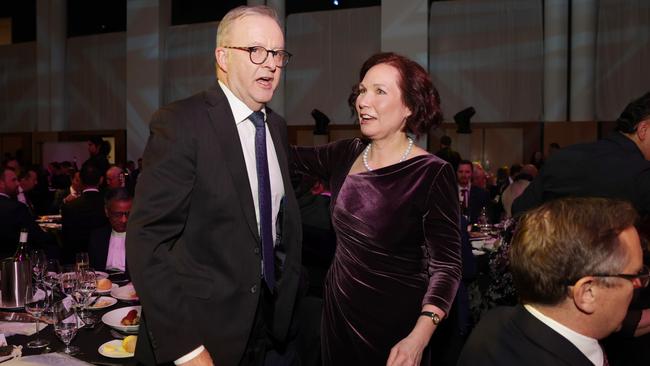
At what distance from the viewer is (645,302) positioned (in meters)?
1.93

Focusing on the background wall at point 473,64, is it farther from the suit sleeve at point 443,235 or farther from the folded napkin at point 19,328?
the folded napkin at point 19,328

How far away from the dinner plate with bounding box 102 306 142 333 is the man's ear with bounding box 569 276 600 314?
152 cm

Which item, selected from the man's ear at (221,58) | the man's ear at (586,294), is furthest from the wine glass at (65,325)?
the man's ear at (586,294)

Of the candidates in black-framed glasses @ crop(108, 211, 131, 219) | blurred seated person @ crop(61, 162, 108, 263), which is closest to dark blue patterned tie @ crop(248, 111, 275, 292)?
black-framed glasses @ crop(108, 211, 131, 219)

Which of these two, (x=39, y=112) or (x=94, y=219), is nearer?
(x=94, y=219)

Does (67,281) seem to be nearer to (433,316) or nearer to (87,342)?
(87,342)

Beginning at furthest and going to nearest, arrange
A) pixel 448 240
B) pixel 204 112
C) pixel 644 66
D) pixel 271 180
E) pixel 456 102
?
pixel 456 102, pixel 644 66, pixel 448 240, pixel 271 180, pixel 204 112

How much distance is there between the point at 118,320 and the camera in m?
→ 2.21

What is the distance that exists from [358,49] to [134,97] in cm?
531

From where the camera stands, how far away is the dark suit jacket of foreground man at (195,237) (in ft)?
4.38

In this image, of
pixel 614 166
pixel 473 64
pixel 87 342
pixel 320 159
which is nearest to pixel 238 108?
pixel 320 159

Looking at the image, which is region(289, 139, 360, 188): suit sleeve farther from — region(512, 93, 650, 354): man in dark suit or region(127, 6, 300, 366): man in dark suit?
region(512, 93, 650, 354): man in dark suit

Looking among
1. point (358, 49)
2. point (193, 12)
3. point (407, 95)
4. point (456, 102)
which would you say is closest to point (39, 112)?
point (193, 12)

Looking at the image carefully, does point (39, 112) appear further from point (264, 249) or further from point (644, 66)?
point (264, 249)
